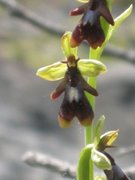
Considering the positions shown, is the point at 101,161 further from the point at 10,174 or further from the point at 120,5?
the point at 120,5

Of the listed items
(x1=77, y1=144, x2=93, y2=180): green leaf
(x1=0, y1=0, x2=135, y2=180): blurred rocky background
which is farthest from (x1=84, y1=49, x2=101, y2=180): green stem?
(x1=0, y1=0, x2=135, y2=180): blurred rocky background

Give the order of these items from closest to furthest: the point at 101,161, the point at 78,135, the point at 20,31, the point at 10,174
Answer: the point at 101,161
the point at 10,174
the point at 78,135
the point at 20,31

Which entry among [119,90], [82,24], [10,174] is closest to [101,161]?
[82,24]

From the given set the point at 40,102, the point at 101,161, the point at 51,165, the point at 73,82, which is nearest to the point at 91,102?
the point at 73,82

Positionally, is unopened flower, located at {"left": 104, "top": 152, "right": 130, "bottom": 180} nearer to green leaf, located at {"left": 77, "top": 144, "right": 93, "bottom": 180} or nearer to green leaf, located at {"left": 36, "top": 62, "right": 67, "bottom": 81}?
green leaf, located at {"left": 77, "top": 144, "right": 93, "bottom": 180}

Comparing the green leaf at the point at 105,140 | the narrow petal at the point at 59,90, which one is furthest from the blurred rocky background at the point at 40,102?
the narrow petal at the point at 59,90

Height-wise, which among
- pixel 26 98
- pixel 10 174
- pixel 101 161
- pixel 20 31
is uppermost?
pixel 20 31

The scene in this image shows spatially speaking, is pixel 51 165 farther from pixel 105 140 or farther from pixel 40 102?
pixel 40 102
